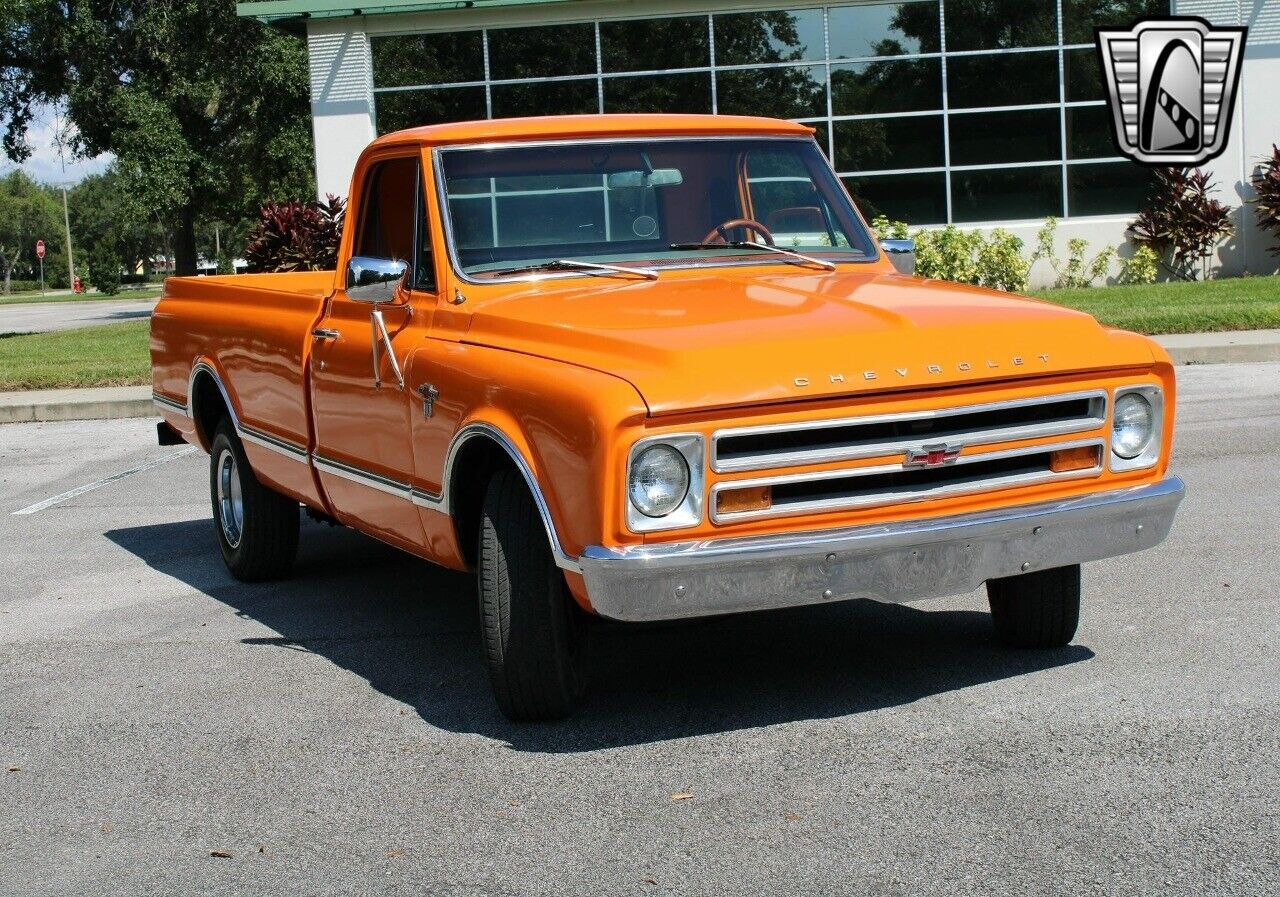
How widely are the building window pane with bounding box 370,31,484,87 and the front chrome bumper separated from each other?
23.0 m

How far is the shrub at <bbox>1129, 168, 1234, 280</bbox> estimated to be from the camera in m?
25.7

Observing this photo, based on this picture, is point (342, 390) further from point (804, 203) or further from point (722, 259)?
point (804, 203)

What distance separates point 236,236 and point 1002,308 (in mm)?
95732

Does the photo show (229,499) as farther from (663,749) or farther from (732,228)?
(663,749)

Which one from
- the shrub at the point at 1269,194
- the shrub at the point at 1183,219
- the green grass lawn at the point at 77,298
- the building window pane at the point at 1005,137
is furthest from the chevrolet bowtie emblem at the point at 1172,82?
the green grass lawn at the point at 77,298

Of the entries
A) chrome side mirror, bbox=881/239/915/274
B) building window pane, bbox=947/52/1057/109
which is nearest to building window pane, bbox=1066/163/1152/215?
building window pane, bbox=947/52/1057/109

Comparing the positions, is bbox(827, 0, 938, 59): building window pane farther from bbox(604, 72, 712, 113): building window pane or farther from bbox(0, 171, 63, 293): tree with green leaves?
bbox(0, 171, 63, 293): tree with green leaves

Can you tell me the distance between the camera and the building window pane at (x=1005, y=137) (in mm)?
26750

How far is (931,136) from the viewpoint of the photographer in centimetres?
2680

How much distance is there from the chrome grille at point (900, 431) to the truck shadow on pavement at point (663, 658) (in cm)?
96

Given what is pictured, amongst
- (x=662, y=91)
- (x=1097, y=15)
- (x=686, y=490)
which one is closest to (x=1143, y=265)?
(x=1097, y=15)

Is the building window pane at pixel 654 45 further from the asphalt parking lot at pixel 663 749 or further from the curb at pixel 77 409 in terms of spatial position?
the asphalt parking lot at pixel 663 749

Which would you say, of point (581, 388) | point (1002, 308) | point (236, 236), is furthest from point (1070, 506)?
point (236, 236)

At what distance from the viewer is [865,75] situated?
2683 cm
